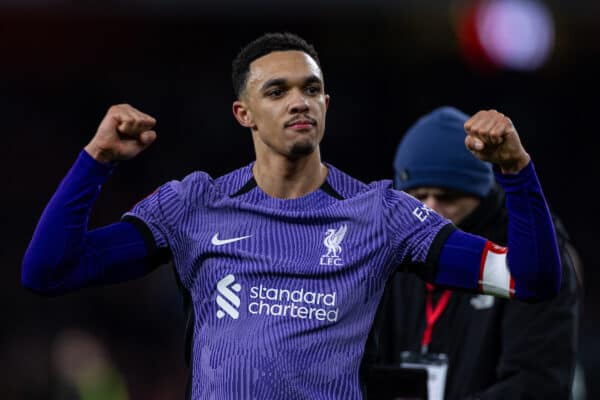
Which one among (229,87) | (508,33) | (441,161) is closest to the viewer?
(441,161)

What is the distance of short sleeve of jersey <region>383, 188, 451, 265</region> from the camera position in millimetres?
2795

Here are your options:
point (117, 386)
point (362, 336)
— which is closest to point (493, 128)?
point (362, 336)

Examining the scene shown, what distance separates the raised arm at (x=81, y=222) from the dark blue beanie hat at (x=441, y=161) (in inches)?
52.9

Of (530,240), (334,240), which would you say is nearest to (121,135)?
(334,240)

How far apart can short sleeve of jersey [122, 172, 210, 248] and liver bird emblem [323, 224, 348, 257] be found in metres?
0.35

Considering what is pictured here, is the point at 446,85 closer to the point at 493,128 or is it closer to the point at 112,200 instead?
the point at 112,200

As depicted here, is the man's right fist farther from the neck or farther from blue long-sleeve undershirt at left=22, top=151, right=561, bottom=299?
the neck

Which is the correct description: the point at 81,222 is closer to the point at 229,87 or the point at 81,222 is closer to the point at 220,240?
the point at 220,240

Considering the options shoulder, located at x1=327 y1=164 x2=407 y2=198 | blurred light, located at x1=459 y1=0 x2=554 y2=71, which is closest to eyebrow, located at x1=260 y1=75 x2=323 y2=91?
shoulder, located at x1=327 y1=164 x2=407 y2=198

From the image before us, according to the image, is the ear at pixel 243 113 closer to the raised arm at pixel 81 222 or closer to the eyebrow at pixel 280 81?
the eyebrow at pixel 280 81

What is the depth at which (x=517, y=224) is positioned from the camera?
2.62m

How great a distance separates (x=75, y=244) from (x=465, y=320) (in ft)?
4.81

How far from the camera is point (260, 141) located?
118 inches

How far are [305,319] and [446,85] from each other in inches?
399
